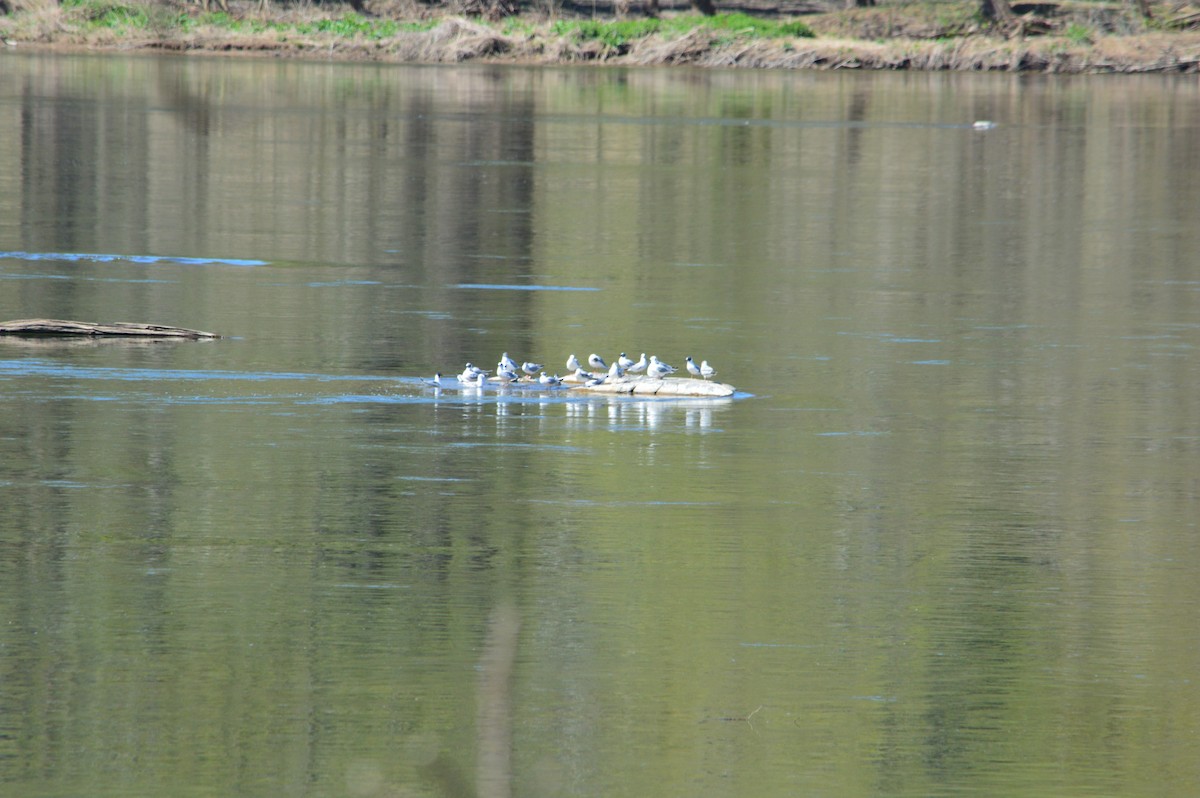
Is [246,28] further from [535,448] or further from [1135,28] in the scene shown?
[535,448]

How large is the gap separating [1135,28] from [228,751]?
84.9 m

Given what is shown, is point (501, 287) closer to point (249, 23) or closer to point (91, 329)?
point (91, 329)

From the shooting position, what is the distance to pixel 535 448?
14930 millimetres

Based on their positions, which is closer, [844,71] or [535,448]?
[535,448]

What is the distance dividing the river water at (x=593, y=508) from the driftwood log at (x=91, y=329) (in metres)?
0.19

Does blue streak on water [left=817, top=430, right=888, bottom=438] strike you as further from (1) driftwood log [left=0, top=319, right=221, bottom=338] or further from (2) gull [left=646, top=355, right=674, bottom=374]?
(1) driftwood log [left=0, top=319, right=221, bottom=338]

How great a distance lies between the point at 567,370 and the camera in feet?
59.3

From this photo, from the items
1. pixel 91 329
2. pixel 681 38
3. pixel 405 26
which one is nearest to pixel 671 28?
pixel 681 38

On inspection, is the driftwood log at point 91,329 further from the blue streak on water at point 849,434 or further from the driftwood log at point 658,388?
the blue streak on water at point 849,434

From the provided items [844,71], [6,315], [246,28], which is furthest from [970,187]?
[246,28]

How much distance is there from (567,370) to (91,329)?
427 cm

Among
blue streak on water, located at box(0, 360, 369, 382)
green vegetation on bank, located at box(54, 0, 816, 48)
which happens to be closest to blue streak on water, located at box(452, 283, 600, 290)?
blue streak on water, located at box(0, 360, 369, 382)

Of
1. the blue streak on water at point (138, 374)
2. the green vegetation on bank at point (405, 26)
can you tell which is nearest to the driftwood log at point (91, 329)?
the blue streak on water at point (138, 374)

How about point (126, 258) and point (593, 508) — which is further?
point (126, 258)
